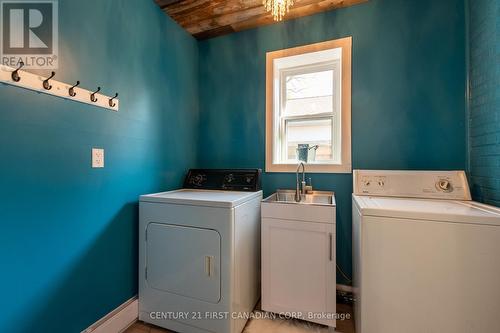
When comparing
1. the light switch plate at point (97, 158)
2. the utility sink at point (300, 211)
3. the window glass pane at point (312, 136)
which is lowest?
the utility sink at point (300, 211)

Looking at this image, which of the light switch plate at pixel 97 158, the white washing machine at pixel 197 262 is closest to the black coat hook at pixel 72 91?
the light switch plate at pixel 97 158

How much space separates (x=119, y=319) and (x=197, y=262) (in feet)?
2.37

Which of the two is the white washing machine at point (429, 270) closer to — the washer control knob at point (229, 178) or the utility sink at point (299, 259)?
the utility sink at point (299, 259)

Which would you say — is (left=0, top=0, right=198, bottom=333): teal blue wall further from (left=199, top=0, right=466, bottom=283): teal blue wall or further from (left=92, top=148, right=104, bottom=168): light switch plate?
(left=199, top=0, right=466, bottom=283): teal blue wall

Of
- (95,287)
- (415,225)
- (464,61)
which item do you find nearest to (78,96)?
(95,287)

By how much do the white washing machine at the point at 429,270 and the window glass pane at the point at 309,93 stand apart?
1367 mm

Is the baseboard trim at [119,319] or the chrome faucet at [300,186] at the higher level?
the chrome faucet at [300,186]

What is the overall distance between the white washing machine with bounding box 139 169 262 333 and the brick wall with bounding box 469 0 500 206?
5.11 feet

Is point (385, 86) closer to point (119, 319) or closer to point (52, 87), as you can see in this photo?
point (52, 87)

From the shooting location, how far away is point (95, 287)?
1438 millimetres

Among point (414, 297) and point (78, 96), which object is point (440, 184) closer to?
point (414, 297)

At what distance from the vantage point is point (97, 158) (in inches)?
57.1

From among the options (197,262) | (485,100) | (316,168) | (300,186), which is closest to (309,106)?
(316,168)

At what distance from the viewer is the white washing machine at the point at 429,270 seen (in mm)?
974
